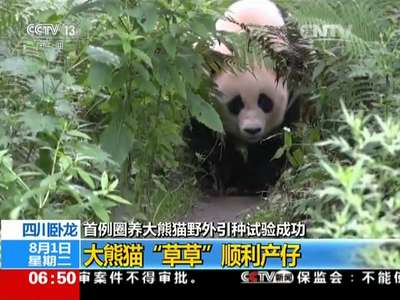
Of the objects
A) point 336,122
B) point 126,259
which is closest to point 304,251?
point 126,259

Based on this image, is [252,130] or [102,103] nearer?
[102,103]

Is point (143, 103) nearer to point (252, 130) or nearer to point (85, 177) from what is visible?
point (85, 177)

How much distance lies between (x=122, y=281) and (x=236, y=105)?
1.44 meters

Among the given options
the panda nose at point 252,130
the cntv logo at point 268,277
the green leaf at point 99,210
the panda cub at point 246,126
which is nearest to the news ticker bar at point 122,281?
the cntv logo at point 268,277

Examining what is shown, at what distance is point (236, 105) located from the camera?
10.9 feet

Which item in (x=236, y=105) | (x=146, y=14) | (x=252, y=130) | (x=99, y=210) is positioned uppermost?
(x=236, y=105)

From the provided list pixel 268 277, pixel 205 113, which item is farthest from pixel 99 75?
pixel 268 277

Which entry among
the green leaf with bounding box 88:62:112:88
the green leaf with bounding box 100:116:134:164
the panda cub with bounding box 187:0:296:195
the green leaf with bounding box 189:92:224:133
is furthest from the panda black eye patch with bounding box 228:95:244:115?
the green leaf with bounding box 88:62:112:88

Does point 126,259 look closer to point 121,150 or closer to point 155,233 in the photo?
point 155,233

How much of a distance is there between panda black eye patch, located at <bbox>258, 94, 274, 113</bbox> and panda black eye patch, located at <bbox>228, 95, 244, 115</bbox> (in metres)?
0.07

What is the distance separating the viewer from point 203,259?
1.98 meters

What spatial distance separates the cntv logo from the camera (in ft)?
6.46

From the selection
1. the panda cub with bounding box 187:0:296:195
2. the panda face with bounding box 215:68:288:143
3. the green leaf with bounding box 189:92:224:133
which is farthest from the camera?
the panda face with bounding box 215:68:288:143
